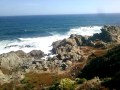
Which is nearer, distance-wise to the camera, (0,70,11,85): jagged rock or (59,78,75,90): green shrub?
(59,78,75,90): green shrub

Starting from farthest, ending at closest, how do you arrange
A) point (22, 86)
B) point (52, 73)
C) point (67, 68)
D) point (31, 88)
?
1. point (67, 68)
2. point (52, 73)
3. point (22, 86)
4. point (31, 88)

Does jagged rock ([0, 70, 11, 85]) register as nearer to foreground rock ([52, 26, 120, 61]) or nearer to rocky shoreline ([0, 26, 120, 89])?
rocky shoreline ([0, 26, 120, 89])

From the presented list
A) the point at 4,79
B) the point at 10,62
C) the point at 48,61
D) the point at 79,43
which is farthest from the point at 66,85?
the point at 79,43

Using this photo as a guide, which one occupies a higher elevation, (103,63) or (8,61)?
(103,63)

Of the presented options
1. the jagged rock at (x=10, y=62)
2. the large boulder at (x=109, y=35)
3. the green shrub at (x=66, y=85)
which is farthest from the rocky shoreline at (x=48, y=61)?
the green shrub at (x=66, y=85)

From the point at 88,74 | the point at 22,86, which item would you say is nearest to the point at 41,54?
the point at 22,86

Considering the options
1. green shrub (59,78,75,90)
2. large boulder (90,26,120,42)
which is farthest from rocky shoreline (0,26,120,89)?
green shrub (59,78,75,90)

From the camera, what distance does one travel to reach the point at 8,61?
51250 millimetres

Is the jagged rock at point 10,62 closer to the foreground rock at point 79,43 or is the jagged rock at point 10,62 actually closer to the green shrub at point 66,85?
the foreground rock at point 79,43

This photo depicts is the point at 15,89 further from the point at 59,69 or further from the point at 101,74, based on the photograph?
the point at 59,69

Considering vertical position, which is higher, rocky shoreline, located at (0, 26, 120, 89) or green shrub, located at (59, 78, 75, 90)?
green shrub, located at (59, 78, 75, 90)

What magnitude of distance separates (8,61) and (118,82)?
34.3 metres

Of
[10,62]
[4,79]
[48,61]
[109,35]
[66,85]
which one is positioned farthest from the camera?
[109,35]

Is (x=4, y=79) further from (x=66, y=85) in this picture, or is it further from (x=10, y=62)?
(x=66, y=85)
